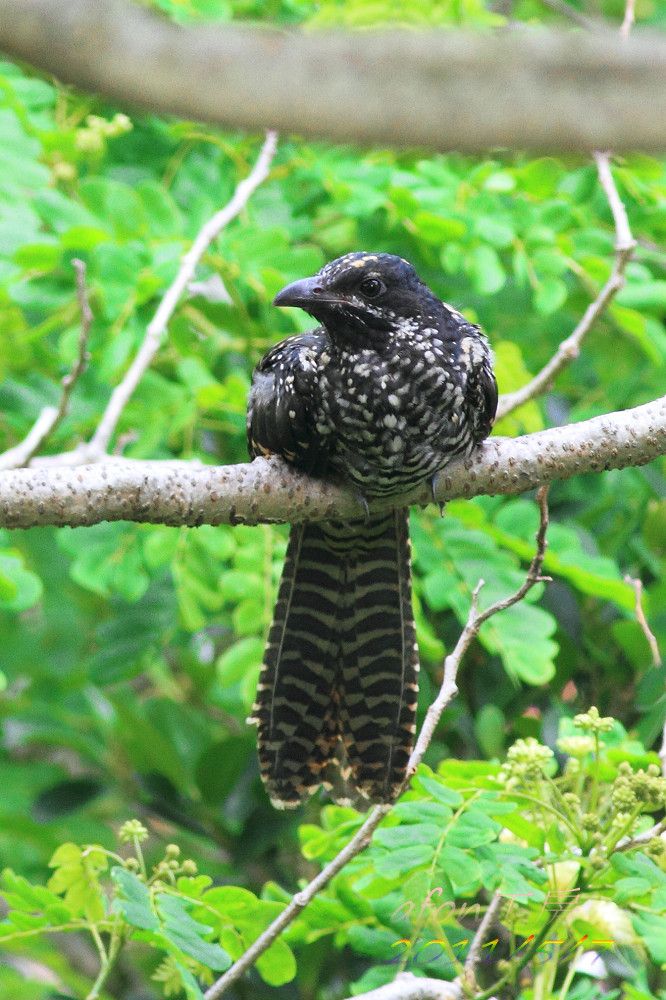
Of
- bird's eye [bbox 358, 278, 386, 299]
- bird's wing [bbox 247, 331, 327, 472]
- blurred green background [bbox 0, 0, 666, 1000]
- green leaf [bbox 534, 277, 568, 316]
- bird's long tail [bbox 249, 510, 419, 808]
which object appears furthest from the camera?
green leaf [bbox 534, 277, 568, 316]

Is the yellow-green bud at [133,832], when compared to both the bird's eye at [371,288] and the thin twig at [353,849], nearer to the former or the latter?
the thin twig at [353,849]

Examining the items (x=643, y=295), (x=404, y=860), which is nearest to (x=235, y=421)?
(x=643, y=295)

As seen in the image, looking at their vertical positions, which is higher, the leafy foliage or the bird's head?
A: the bird's head

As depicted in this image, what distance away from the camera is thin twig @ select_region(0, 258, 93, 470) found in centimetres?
316

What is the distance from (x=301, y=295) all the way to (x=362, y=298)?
0.18 meters

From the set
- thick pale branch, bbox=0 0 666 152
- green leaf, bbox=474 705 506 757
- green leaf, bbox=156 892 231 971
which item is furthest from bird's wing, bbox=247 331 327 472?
thick pale branch, bbox=0 0 666 152

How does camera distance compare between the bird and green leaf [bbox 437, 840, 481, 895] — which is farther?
the bird

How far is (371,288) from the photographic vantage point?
320 cm

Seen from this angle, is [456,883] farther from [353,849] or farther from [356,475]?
[356,475]

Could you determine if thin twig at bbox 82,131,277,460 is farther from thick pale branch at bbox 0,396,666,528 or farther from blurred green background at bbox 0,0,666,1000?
thick pale branch at bbox 0,396,666,528

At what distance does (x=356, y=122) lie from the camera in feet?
2.09

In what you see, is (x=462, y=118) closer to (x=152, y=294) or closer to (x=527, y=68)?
(x=527, y=68)

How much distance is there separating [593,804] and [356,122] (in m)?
2.26

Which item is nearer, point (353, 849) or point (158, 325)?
point (353, 849)
